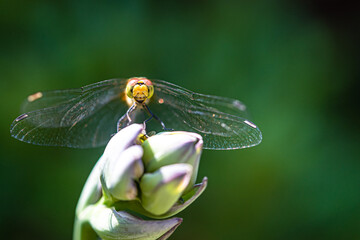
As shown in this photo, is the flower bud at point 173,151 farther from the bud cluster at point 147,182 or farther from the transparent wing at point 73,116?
the transparent wing at point 73,116

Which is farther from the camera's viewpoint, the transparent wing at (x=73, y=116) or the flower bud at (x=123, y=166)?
the transparent wing at (x=73, y=116)

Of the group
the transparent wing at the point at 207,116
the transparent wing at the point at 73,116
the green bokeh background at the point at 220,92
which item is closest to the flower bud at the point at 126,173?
the transparent wing at the point at 207,116

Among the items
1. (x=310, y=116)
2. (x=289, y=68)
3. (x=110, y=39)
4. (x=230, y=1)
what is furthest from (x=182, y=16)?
(x=310, y=116)

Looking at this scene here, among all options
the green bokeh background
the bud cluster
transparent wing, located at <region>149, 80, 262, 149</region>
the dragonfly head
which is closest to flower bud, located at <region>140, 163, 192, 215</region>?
the bud cluster

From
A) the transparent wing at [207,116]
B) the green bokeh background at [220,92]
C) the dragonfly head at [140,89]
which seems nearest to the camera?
the transparent wing at [207,116]

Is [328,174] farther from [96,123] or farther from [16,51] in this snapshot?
[16,51]

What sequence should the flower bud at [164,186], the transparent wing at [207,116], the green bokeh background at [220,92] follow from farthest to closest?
the green bokeh background at [220,92] < the transparent wing at [207,116] < the flower bud at [164,186]
